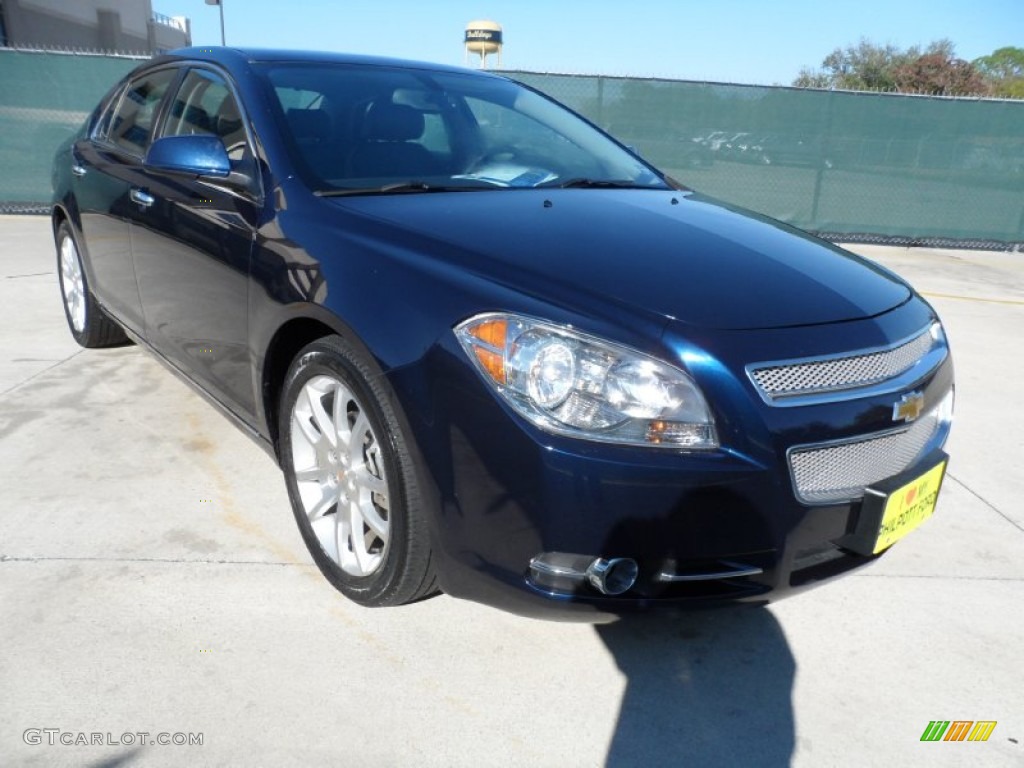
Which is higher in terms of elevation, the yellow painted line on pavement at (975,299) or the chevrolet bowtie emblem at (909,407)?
the chevrolet bowtie emblem at (909,407)

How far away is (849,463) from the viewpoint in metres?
1.97

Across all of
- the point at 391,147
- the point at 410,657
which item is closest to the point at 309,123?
the point at 391,147

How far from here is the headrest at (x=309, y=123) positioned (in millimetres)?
2732

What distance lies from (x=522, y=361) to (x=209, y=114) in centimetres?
197

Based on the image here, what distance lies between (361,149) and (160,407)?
1.83 meters

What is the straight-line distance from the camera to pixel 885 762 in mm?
1945

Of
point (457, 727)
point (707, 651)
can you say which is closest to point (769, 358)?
point (707, 651)

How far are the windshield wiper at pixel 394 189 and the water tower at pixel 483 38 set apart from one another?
121 feet

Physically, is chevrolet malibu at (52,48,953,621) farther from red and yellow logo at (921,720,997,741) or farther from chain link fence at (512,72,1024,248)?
chain link fence at (512,72,1024,248)

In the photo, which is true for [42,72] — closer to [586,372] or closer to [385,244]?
[385,244]

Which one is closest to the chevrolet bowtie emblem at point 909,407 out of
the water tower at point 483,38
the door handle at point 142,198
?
the door handle at point 142,198

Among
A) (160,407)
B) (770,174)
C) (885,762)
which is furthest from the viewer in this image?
(770,174)

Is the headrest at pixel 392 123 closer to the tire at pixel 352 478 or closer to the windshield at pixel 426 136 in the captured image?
the windshield at pixel 426 136
